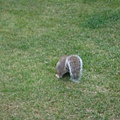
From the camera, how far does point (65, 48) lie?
5.82m

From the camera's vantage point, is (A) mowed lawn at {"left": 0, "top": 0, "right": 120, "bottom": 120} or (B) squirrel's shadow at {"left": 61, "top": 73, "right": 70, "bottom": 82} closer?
(A) mowed lawn at {"left": 0, "top": 0, "right": 120, "bottom": 120}

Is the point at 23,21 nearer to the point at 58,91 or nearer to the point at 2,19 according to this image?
the point at 2,19

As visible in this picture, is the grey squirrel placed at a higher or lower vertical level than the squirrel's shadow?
higher

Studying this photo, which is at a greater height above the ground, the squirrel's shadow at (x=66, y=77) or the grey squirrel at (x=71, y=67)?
the grey squirrel at (x=71, y=67)

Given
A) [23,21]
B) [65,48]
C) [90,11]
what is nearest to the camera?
[65,48]

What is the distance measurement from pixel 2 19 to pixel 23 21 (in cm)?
53

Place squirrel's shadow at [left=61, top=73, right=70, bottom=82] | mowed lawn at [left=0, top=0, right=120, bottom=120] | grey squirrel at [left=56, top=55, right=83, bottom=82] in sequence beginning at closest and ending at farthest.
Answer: mowed lawn at [left=0, top=0, right=120, bottom=120] < grey squirrel at [left=56, top=55, right=83, bottom=82] < squirrel's shadow at [left=61, top=73, right=70, bottom=82]

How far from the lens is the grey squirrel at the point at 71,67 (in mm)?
4438

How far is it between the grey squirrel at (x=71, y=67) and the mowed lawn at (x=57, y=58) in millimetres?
111

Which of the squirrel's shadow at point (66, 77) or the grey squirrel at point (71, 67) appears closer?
the grey squirrel at point (71, 67)

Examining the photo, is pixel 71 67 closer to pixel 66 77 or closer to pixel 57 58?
pixel 66 77

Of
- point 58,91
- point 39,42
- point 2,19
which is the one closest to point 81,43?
point 39,42

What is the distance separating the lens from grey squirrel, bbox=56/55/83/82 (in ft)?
14.6

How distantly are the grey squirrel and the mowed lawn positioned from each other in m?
0.11
